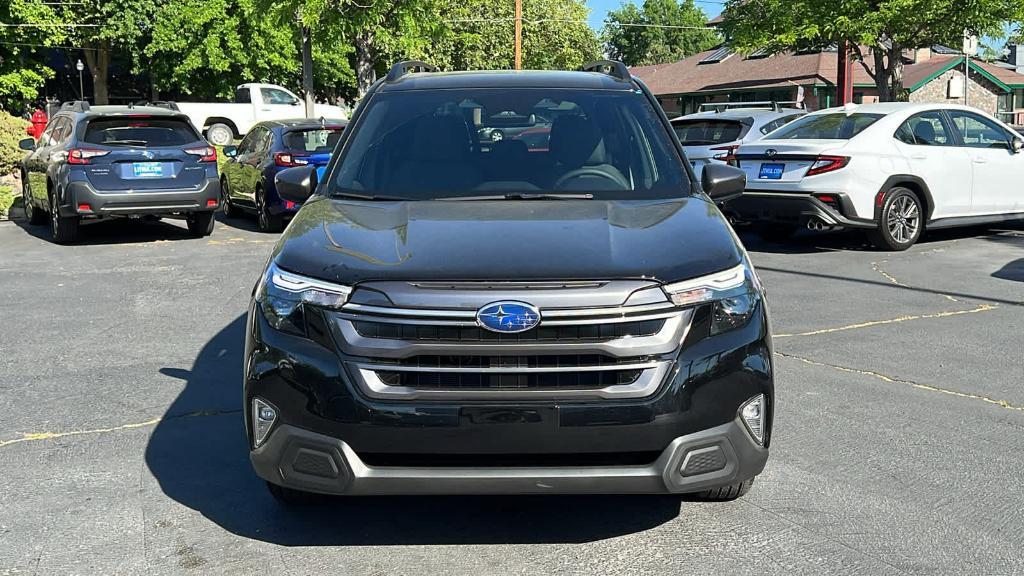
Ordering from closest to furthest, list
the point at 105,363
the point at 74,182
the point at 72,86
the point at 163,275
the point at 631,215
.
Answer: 1. the point at 631,215
2. the point at 105,363
3. the point at 163,275
4. the point at 74,182
5. the point at 72,86

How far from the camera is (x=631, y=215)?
4.05 m

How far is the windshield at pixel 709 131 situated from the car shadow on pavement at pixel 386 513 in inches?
438

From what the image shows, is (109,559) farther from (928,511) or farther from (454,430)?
(928,511)

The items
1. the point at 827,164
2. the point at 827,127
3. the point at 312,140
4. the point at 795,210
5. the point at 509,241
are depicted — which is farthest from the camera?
the point at 312,140

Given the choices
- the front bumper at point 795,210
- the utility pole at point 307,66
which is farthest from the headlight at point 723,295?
the utility pole at point 307,66

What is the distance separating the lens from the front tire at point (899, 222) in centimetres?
1138

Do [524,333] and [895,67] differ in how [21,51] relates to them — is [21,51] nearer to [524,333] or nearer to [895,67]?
[895,67]

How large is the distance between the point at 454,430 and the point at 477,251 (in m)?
0.63

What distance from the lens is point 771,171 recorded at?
11.5m

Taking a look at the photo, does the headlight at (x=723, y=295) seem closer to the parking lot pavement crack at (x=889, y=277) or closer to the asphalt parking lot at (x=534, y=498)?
the asphalt parking lot at (x=534, y=498)

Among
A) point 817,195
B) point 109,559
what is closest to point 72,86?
point 817,195

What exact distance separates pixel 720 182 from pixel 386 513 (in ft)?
7.13

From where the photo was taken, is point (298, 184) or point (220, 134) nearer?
point (298, 184)

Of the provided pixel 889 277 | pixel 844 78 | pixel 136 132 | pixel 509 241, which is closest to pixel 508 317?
pixel 509 241
